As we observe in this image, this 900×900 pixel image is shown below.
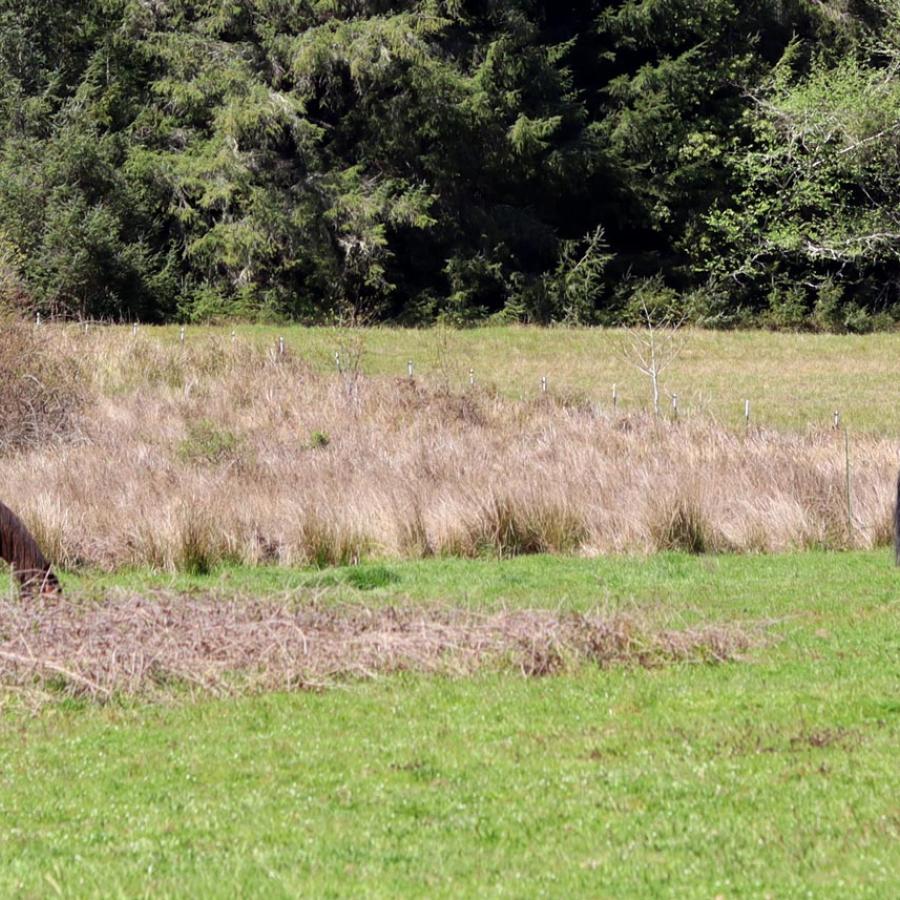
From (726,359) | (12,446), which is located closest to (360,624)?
(12,446)

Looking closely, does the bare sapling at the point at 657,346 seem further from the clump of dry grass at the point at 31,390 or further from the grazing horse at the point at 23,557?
the grazing horse at the point at 23,557

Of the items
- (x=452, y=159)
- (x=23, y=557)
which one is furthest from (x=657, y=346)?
(x=23, y=557)

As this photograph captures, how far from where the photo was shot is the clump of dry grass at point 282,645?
31.8 ft

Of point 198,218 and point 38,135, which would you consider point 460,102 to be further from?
point 38,135

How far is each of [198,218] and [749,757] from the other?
4836 cm

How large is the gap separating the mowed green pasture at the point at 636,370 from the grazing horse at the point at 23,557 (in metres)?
20.5

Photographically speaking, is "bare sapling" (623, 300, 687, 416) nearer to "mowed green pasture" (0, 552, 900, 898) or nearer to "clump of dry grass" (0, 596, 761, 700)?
"clump of dry grass" (0, 596, 761, 700)

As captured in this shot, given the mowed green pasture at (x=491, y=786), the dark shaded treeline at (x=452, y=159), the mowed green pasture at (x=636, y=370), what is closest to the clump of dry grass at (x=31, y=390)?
the mowed green pasture at (x=636, y=370)

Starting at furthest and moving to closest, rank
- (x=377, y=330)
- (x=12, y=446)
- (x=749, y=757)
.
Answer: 1. (x=377, y=330)
2. (x=12, y=446)
3. (x=749, y=757)

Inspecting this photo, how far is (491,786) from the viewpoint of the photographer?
24.4 ft

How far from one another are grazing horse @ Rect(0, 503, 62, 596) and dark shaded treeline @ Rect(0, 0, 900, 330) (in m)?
38.5

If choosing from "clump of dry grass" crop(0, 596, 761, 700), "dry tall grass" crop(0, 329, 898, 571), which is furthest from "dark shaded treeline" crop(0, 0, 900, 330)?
"clump of dry grass" crop(0, 596, 761, 700)

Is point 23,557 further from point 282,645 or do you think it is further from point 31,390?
point 31,390

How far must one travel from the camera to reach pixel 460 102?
5100cm
